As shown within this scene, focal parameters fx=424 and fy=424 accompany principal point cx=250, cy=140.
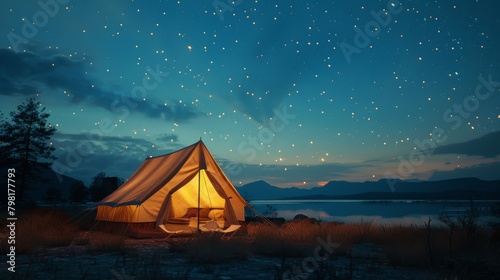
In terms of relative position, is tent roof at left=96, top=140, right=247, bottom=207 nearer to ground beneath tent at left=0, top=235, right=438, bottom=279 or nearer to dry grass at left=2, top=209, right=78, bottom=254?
dry grass at left=2, top=209, right=78, bottom=254

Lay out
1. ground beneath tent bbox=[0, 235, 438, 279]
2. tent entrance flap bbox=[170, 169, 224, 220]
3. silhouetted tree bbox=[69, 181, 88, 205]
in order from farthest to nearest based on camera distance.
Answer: silhouetted tree bbox=[69, 181, 88, 205] → tent entrance flap bbox=[170, 169, 224, 220] → ground beneath tent bbox=[0, 235, 438, 279]

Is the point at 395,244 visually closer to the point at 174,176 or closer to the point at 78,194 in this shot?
the point at 174,176

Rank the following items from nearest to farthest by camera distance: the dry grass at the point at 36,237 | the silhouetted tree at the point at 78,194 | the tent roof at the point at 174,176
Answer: the dry grass at the point at 36,237, the tent roof at the point at 174,176, the silhouetted tree at the point at 78,194

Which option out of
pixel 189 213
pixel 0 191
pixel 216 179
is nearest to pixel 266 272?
pixel 216 179

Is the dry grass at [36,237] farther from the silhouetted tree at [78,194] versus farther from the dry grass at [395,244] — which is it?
the silhouetted tree at [78,194]

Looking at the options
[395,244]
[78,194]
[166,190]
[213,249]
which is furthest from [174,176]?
[78,194]

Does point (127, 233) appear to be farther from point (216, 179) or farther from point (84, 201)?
point (84, 201)

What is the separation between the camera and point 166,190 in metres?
10.4

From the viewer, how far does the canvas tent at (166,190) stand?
9.85 m

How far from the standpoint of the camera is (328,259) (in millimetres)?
6094

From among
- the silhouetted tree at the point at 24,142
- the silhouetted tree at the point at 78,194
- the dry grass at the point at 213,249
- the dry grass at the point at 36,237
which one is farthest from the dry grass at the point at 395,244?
the silhouetted tree at the point at 78,194

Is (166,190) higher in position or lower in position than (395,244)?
higher

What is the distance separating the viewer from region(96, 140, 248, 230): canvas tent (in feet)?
32.3

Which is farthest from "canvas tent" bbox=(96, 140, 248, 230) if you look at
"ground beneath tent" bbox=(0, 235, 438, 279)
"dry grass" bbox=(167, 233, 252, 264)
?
"ground beneath tent" bbox=(0, 235, 438, 279)
